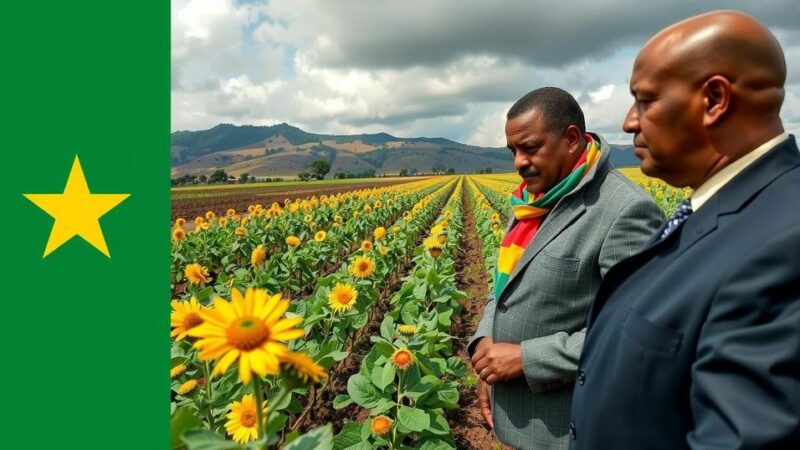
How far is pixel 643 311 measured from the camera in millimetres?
1108

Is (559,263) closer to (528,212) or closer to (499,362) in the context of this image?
(528,212)

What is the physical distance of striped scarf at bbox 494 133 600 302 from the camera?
2002 mm

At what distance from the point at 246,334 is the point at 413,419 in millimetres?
2243

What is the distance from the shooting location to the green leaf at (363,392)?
10.6ft

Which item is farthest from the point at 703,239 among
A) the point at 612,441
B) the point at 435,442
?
the point at 435,442

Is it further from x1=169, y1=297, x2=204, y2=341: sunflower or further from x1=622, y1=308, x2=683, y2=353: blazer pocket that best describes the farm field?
x1=622, y1=308, x2=683, y2=353: blazer pocket

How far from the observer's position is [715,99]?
104 cm

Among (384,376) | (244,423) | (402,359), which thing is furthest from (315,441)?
(384,376)

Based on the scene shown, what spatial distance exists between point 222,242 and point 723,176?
1016 centimetres

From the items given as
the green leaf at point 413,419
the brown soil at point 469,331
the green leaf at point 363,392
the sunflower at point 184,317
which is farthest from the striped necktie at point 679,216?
the brown soil at point 469,331

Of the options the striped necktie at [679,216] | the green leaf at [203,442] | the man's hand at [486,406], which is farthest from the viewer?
the man's hand at [486,406]

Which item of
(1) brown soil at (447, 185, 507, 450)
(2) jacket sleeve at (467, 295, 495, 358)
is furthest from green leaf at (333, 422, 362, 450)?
(1) brown soil at (447, 185, 507, 450)

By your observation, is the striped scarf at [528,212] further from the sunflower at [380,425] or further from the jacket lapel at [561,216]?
the sunflower at [380,425]

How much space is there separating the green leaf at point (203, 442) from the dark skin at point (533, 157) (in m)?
1.33
